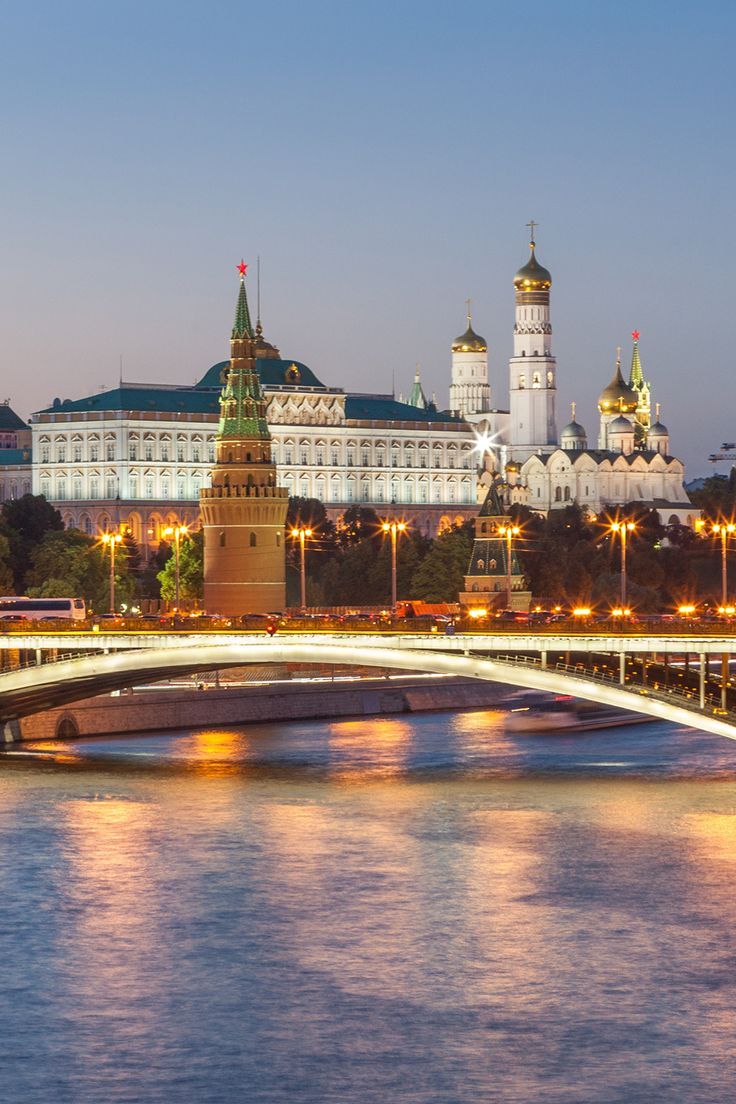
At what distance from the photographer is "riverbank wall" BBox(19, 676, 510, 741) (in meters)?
73.6

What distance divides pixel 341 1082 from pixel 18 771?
29.9m

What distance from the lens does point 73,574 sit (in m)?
110

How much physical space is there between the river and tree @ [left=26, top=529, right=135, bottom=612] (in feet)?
140

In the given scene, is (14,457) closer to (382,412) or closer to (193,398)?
(193,398)

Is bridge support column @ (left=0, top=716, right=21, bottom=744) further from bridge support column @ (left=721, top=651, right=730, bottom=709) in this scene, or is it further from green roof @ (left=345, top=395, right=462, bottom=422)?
green roof @ (left=345, top=395, right=462, bottom=422)

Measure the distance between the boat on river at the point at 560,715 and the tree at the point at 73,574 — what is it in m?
24.8

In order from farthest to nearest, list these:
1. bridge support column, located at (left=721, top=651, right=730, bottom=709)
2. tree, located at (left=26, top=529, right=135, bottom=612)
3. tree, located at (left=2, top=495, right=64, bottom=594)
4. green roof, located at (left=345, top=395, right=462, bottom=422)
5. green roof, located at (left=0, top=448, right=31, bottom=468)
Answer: green roof, located at (left=345, top=395, right=462, bottom=422)
green roof, located at (left=0, top=448, right=31, bottom=468)
tree, located at (left=2, top=495, right=64, bottom=594)
tree, located at (left=26, top=529, right=135, bottom=612)
bridge support column, located at (left=721, top=651, right=730, bottom=709)

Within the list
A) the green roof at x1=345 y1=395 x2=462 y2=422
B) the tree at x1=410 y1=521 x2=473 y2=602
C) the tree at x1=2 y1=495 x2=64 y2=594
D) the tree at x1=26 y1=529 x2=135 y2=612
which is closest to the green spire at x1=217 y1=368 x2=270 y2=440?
the tree at x1=26 y1=529 x2=135 y2=612

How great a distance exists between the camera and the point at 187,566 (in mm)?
118375

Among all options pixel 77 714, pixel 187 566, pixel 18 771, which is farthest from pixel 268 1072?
pixel 187 566

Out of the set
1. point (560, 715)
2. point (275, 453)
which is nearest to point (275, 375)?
point (275, 453)

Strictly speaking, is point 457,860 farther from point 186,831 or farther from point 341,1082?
point 341,1082

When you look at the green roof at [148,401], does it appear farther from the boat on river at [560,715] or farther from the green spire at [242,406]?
the boat on river at [560,715]

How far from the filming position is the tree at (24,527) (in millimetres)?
120188
